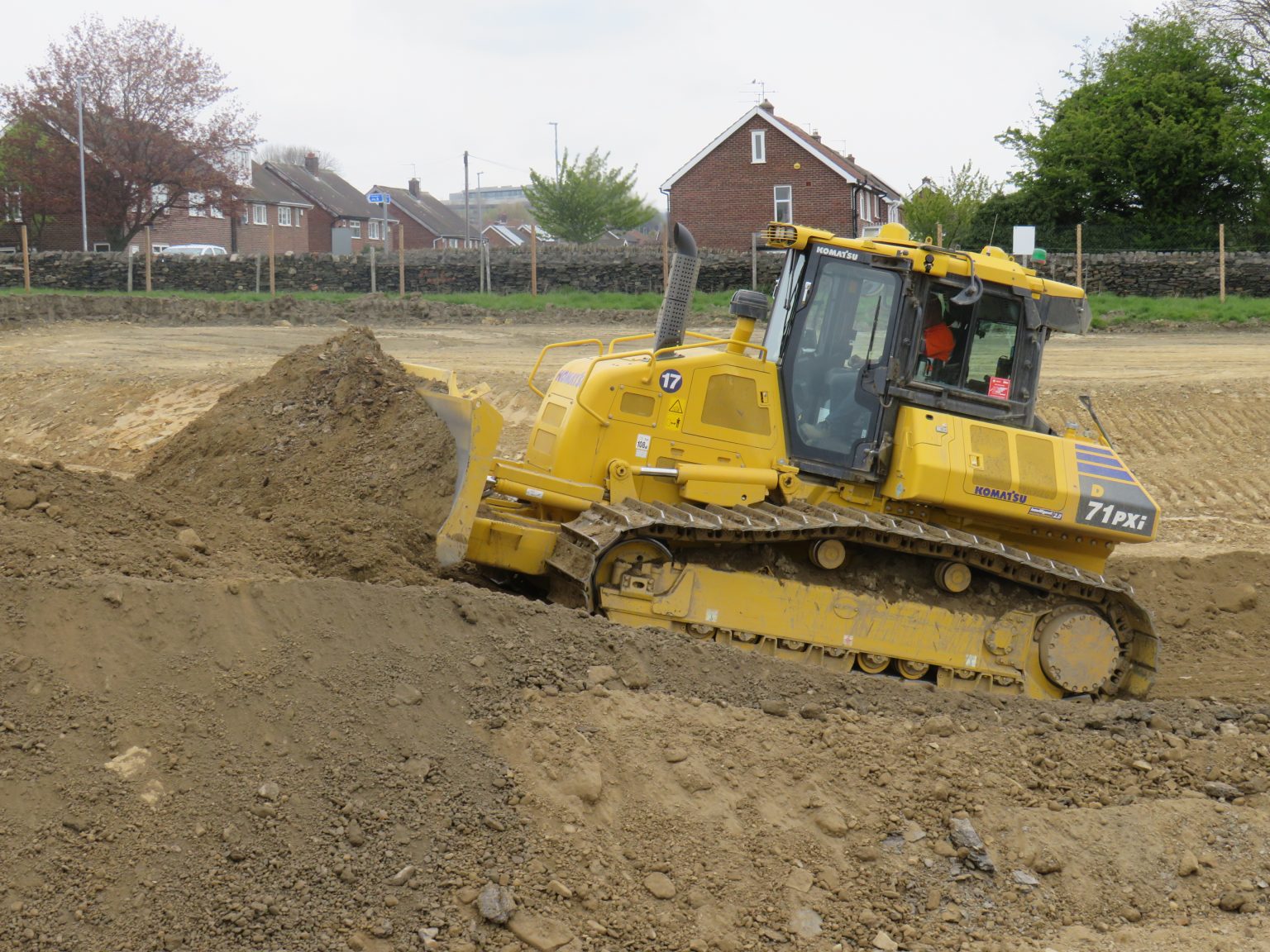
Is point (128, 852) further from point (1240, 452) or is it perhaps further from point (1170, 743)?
point (1240, 452)

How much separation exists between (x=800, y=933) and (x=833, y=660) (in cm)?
322

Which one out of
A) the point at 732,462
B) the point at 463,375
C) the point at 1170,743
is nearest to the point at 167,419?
the point at 463,375

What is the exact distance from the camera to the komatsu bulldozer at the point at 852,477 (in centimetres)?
788

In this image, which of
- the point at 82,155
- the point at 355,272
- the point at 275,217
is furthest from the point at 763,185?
the point at 275,217

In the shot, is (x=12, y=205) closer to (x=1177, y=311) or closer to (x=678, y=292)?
(x=1177, y=311)

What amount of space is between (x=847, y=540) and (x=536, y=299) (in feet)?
68.1

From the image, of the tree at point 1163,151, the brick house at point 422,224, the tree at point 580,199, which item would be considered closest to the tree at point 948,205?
the tree at point 1163,151

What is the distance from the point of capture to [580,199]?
177 ft

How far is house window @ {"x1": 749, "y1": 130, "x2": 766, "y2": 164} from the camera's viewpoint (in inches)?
1694

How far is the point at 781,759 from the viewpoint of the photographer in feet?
19.5

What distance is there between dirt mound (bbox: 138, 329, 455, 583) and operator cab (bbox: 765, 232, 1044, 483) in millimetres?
2258

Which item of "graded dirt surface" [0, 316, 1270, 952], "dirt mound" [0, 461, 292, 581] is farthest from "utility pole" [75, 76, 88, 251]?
"graded dirt surface" [0, 316, 1270, 952]

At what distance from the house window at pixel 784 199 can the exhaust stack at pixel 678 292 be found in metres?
35.2

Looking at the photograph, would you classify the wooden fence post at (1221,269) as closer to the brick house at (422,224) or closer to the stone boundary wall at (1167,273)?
the stone boundary wall at (1167,273)
